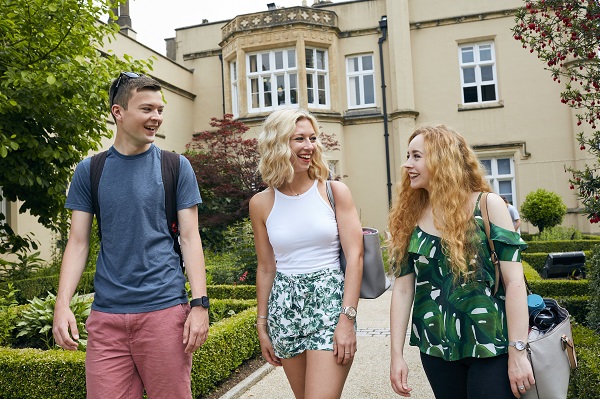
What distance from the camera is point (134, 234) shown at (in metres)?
2.35

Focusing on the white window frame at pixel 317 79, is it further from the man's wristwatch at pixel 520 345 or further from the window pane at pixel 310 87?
the man's wristwatch at pixel 520 345

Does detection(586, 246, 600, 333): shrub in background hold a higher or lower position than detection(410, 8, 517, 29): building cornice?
lower

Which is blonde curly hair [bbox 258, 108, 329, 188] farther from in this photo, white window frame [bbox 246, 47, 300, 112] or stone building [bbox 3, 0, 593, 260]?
white window frame [bbox 246, 47, 300, 112]

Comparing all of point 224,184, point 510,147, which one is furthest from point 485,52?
point 224,184

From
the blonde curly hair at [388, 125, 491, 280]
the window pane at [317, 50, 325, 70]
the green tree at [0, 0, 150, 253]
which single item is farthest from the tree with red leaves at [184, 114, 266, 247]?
the blonde curly hair at [388, 125, 491, 280]

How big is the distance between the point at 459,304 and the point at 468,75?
1668 centimetres

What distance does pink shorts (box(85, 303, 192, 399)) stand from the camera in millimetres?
2270

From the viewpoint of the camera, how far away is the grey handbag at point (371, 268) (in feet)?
8.32

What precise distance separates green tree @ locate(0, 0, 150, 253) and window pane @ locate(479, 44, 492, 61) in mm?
13311

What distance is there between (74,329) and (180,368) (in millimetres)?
503

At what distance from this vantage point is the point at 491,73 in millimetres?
17266

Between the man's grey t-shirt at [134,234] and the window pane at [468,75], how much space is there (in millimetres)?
16580

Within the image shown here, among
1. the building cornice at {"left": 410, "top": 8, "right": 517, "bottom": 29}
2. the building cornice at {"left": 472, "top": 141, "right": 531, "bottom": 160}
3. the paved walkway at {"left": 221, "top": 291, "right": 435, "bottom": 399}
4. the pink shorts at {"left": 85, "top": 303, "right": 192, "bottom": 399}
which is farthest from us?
the building cornice at {"left": 410, "top": 8, "right": 517, "bottom": 29}

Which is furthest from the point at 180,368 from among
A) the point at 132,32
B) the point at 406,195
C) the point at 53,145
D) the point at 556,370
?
the point at 132,32
